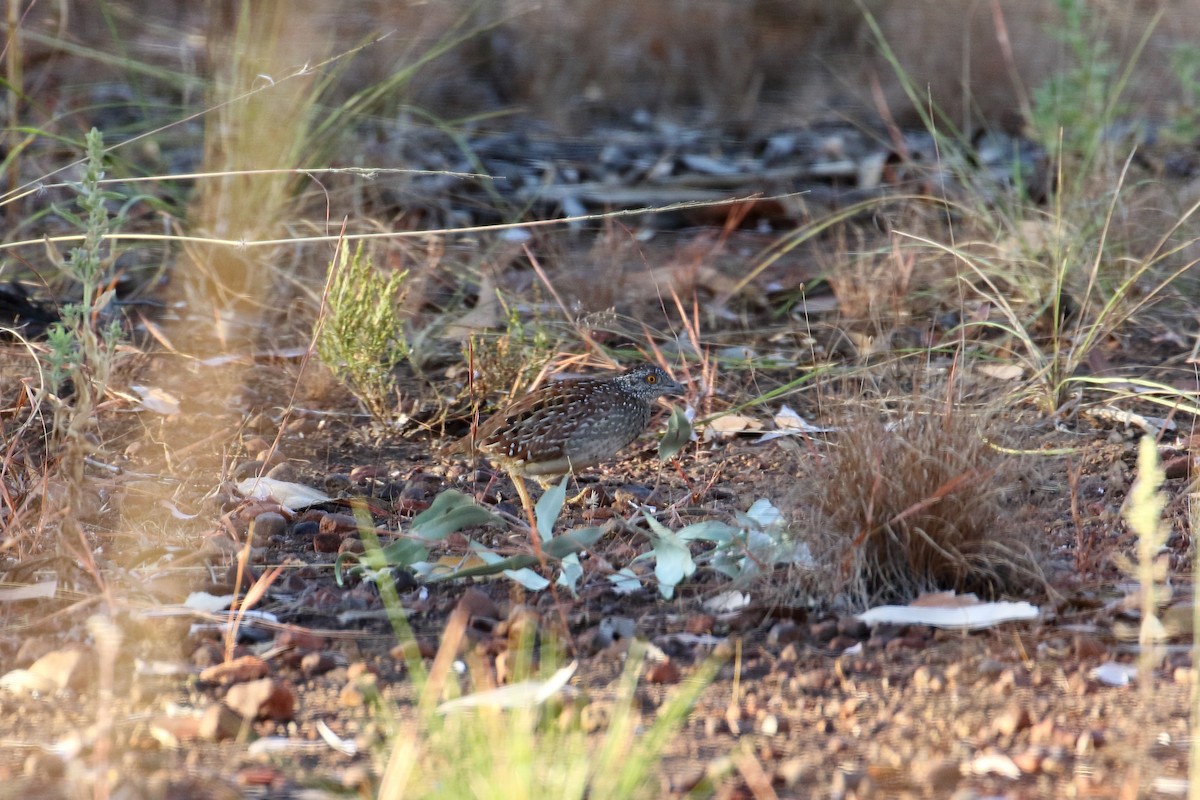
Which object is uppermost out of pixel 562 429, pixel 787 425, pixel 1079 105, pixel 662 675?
pixel 1079 105

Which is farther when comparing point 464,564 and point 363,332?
point 363,332

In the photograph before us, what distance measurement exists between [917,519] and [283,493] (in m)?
1.93

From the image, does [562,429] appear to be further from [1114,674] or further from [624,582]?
[1114,674]

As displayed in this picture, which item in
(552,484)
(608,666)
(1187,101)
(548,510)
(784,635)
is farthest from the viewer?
(1187,101)

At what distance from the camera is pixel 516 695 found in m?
2.72

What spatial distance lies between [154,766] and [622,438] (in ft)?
7.63

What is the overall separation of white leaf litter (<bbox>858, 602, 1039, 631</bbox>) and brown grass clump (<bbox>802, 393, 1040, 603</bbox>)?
A: 4.0 inches

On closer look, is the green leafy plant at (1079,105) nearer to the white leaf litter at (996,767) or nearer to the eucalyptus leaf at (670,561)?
the eucalyptus leaf at (670,561)

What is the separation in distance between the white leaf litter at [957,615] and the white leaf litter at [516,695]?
80 centimetres

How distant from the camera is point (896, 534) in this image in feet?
11.0

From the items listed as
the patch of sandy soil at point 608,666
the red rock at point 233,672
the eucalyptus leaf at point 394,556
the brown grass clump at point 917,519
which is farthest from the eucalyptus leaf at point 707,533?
the red rock at point 233,672

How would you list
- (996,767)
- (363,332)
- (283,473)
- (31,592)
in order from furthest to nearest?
1. (363,332)
2. (283,473)
3. (31,592)
4. (996,767)

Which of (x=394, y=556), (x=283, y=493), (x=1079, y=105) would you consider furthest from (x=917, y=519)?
(x=1079, y=105)

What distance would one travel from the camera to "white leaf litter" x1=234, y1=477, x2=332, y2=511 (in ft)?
13.7
